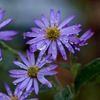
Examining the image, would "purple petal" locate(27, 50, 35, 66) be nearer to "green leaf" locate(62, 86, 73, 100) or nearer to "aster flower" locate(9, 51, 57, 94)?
"aster flower" locate(9, 51, 57, 94)

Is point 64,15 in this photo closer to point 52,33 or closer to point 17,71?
point 52,33

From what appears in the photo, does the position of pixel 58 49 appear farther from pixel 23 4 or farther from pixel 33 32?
pixel 23 4

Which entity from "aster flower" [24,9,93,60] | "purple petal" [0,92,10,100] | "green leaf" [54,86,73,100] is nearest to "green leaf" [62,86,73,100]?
"green leaf" [54,86,73,100]

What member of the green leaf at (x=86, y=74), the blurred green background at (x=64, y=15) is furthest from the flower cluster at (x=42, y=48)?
the blurred green background at (x=64, y=15)

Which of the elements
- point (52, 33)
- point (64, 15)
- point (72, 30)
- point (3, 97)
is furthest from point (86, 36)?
point (64, 15)

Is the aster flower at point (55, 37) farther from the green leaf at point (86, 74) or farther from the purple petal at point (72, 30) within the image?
the green leaf at point (86, 74)
